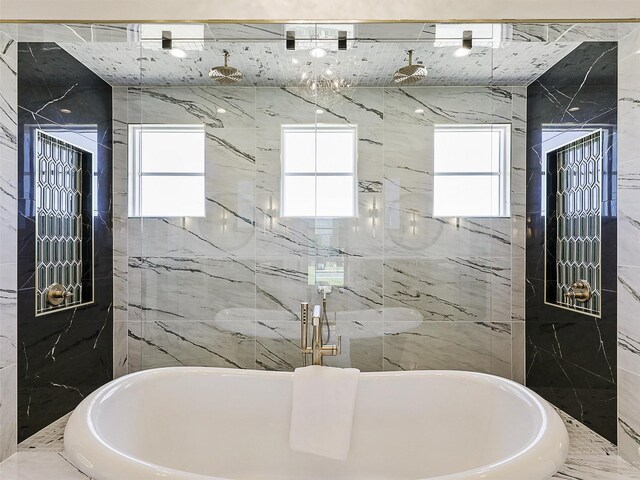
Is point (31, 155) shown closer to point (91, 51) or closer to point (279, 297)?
point (91, 51)

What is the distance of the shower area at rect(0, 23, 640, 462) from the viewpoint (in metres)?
2.12

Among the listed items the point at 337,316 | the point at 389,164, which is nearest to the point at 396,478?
the point at 337,316

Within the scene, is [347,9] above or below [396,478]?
above

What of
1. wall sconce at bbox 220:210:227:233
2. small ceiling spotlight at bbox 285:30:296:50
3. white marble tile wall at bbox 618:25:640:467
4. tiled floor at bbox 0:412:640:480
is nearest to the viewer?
tiled floor at bbox 0:412:640:480

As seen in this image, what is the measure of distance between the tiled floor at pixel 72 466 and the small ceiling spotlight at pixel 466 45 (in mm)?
1787

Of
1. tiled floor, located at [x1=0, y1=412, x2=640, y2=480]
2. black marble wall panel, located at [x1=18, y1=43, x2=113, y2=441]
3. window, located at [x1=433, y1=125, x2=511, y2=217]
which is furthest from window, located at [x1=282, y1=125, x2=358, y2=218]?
tiled floor, located at [x1=0, y1=412, x2=640, y2=480]

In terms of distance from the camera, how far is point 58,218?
2174mm

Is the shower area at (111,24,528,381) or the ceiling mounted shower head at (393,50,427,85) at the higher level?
the ceiling mounted shower head at (393,50,427,85)

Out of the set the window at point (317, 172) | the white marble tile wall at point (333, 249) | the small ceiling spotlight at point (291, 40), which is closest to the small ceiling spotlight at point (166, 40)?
the white marble tile wall at point (333, 249)

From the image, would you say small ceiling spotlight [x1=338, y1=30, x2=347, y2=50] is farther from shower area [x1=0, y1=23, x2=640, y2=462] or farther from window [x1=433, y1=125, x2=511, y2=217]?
window [x1=433, y1=125, x2=511, y2=217]

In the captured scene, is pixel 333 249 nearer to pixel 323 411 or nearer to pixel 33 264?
pixel 323 411

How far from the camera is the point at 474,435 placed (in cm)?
197

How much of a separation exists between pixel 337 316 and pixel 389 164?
0.79 m

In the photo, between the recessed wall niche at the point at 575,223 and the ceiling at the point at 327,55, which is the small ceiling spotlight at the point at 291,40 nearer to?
the ceiling at the point at 327,55
